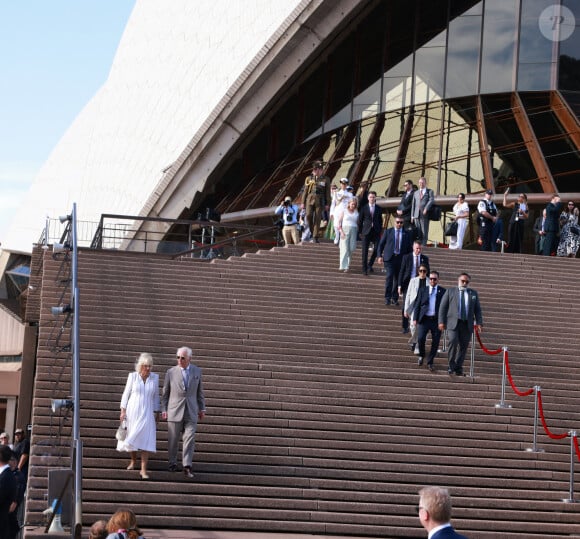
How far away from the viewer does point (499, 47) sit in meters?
28.8

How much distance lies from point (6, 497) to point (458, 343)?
21.0ft

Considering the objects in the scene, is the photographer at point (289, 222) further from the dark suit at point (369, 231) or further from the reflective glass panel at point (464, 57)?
the reflective glass panel at point (464, 57)

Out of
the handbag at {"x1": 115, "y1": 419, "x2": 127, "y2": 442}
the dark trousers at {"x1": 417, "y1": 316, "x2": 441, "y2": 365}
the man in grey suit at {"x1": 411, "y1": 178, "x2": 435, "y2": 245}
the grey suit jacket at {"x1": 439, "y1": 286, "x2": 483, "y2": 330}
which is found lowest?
the handbag at {"x1": 115, "y1": 419, "x2": 127, "y2": 442}

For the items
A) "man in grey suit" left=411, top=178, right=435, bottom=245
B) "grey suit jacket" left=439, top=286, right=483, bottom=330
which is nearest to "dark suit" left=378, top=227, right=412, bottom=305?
"grey suit jacket" left=439, top=286, right=483, bottom=330

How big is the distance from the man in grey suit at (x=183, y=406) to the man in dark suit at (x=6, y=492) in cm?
195

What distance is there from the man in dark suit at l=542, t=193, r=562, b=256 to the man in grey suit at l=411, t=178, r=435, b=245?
2433 mm

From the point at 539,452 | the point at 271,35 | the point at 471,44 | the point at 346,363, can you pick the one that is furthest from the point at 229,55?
the point at 539,452

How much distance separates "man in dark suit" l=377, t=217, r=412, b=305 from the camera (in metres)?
16.9


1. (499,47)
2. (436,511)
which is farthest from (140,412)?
(499,47)

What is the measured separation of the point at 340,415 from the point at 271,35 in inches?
655

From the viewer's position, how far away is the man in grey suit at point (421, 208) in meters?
Answer: 20.3

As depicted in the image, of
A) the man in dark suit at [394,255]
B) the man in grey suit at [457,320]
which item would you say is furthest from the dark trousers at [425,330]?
the man in dark suit at [394,255]

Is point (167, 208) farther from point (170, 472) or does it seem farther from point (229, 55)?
point (170, 472)

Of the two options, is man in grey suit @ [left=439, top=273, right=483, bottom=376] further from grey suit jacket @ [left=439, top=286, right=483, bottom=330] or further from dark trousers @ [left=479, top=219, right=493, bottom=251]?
dark trousers @ [left=479, top=219, right=493, bottom=251]
